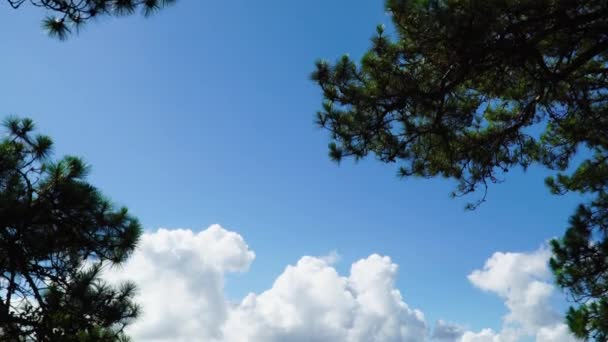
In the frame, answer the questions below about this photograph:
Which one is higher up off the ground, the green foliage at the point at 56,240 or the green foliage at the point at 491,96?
the green foliage at the point at 491,96

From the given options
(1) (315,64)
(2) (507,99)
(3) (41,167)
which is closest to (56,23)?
(3) (41,167)

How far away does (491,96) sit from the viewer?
287 inches

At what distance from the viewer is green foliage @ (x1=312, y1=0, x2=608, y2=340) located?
5.14 metres

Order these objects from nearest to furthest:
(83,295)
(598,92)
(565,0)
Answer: (83,295) → (565,0) → (598,92)

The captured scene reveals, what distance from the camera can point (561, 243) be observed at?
22.2 feet

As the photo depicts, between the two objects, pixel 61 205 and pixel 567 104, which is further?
pixel 567 104

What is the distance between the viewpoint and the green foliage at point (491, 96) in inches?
202

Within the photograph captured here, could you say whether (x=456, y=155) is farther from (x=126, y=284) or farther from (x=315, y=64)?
(x=126, y=284)

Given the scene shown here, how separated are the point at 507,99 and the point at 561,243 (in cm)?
254

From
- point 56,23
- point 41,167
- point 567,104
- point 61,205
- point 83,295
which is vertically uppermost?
point 567,104

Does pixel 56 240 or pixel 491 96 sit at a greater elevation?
pixel 491 96

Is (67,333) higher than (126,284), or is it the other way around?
(126,284)

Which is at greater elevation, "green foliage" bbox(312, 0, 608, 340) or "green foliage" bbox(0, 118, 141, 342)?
"green foliage" bbox(312, 0, 608, 340)

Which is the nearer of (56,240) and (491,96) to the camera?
(56,240)
